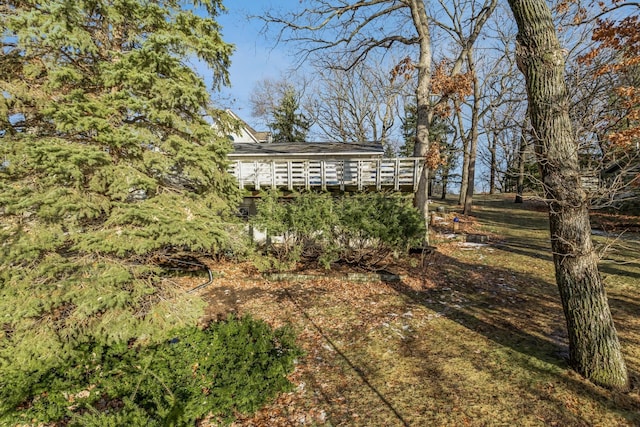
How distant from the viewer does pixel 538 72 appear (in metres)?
4.05

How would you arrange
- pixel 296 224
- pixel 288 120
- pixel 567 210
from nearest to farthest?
1. pixel 567 210
2. pixel 296 224
3. pixel 288 120

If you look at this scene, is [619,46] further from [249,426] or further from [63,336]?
[63,336]

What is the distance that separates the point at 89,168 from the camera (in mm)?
4461

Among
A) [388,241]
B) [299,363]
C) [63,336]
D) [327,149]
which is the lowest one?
[299,363]

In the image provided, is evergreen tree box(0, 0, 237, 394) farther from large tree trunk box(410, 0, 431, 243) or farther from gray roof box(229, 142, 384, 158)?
gray roof box(229, 142, 384, 158)

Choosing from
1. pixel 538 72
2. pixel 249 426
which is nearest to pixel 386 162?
pixel 538 72

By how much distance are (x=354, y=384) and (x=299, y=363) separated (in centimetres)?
105

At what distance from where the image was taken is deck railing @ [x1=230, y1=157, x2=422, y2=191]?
13.1m

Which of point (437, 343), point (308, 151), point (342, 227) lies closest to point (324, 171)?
point (308, 151)

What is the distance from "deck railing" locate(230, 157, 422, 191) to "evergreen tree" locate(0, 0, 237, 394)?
8.16m

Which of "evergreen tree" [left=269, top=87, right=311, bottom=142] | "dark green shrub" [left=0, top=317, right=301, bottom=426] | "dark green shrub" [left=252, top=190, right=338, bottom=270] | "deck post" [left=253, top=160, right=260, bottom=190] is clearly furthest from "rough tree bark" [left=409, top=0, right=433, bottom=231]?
"evergreen tree" [left=269, top=87, right=311, bottom=142]

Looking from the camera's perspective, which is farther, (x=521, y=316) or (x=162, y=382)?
(x=521, y=316)

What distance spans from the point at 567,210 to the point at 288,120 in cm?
2684

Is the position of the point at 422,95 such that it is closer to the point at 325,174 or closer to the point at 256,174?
the point at 325,174
